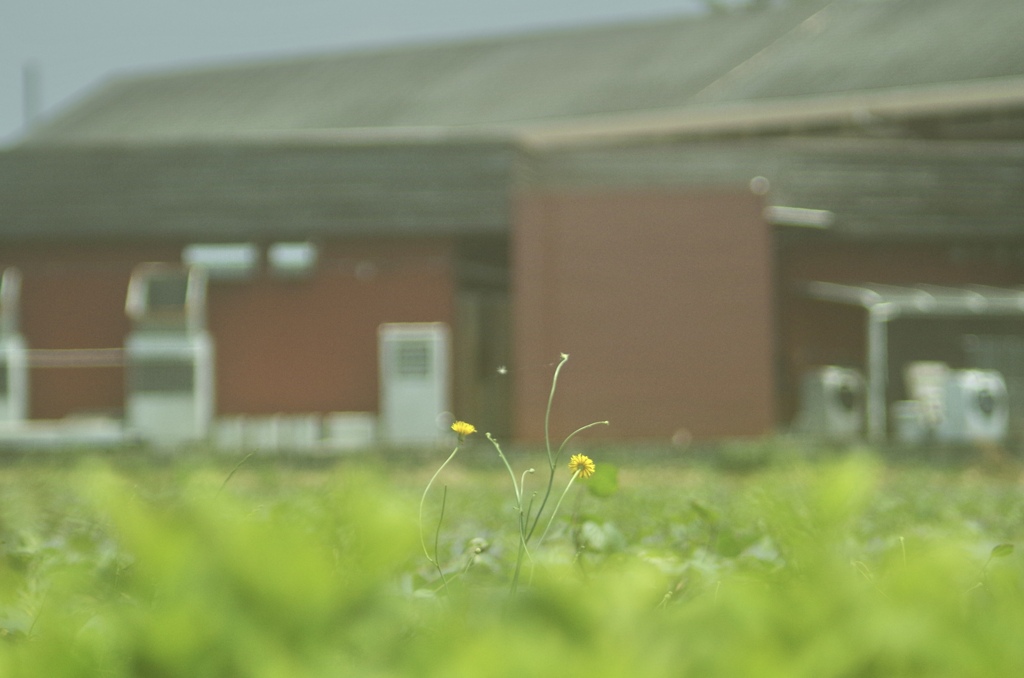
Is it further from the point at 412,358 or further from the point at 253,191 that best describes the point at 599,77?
the point at 412,358

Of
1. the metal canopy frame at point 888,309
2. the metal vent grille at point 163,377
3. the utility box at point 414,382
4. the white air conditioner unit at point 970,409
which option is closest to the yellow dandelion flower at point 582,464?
the utility box at point 414,382

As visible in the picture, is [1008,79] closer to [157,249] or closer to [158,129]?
[157,249]

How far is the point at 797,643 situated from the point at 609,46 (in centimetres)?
2771

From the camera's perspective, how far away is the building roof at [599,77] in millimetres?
21500

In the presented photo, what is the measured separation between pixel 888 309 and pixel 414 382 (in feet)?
24.1

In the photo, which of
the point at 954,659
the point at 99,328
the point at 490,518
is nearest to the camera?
the point at 954,659

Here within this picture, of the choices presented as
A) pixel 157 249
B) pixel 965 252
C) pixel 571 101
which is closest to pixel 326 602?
pixel 157 249

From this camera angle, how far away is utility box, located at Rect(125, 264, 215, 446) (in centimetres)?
1791

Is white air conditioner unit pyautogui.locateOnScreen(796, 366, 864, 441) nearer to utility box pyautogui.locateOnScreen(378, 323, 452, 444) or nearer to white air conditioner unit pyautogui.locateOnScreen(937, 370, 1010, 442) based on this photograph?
white air conditioner unit pyautogui.locateOnScreen(937, 370, 1010, 442)

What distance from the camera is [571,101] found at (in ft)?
80.3

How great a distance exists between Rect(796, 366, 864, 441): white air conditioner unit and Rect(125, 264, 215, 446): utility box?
9.38m

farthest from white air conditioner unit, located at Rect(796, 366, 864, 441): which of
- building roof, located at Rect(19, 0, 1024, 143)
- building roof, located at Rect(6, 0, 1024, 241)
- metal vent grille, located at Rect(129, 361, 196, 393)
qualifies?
metal vent grille, located at Rect(129, 361, 196, 393)

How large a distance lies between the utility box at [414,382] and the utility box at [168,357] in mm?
2785

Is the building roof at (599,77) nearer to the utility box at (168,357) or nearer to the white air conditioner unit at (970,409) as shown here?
the utility box at (168,357)
